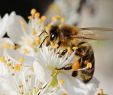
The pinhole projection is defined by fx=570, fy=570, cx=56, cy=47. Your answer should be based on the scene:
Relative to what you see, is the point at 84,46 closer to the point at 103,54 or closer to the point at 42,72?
the point at 42,72

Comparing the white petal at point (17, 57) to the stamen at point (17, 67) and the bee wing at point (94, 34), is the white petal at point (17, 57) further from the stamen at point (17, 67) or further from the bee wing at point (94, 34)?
the bee wing at point (94, 34)

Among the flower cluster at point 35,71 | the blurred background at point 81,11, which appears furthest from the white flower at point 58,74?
the blurred background at point 81,11

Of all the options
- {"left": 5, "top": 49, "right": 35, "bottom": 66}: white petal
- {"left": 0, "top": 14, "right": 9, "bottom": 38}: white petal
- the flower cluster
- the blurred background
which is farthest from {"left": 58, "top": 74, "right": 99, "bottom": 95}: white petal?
the blurred background

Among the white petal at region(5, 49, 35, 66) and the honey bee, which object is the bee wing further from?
the white petal at region(5, 49, 35, 66)

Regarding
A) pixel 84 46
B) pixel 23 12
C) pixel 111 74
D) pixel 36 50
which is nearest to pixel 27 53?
pixel 36 50

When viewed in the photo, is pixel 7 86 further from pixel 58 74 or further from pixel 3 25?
pixel 3 25

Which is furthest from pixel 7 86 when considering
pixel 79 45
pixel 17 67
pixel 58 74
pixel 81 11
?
pixel 81 11
